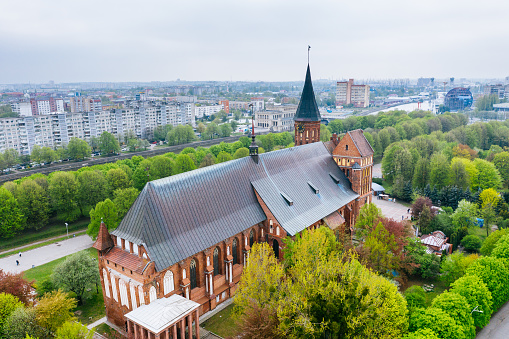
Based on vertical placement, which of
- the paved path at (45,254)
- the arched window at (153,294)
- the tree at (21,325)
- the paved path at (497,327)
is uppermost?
the arched window at (153,294)

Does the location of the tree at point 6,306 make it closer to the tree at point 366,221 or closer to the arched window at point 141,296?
the arched window at point 141,296

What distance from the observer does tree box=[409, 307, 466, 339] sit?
29.9m

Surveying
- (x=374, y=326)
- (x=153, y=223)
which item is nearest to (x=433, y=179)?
(x=374, y=326)

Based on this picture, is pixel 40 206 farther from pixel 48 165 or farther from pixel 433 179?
pixel 433 179

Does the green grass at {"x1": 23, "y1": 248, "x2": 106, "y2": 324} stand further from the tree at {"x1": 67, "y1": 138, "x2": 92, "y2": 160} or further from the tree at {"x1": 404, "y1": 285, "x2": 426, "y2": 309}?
the tree at {"x1": 67, "y1": 138, "x2": 92, "y2": 160}

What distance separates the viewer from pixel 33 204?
6334 centimetres

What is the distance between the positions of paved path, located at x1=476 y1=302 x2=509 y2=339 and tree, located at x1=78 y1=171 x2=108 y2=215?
6457cm

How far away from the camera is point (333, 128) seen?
487ft

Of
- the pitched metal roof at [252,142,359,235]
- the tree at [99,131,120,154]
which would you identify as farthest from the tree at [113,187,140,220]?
the tree at [99,131,120,154]

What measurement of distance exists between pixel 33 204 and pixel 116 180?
1505 centimetres

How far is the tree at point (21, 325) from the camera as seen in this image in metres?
28.7

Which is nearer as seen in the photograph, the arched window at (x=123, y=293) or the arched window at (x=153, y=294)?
the arched window at (x=153, y=294)

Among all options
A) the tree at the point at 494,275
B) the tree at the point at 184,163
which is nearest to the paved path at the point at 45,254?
the tree at the point at 184,163

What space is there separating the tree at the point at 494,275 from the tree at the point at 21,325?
1698 inches
